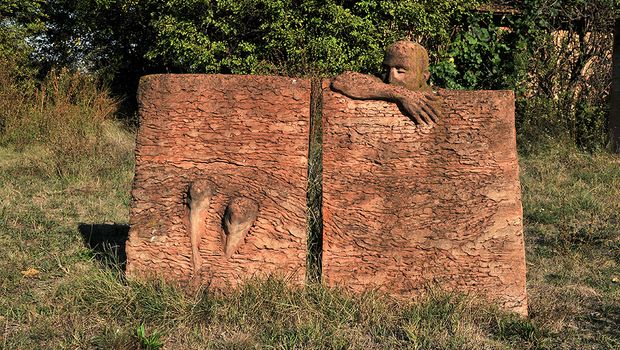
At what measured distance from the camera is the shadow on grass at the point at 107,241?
4916 millimetres

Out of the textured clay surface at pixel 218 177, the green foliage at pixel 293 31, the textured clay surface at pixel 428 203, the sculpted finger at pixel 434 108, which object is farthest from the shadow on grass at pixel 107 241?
the green foliage at pixel 293 31

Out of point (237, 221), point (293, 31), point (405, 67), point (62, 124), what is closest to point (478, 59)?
point (293, 31)

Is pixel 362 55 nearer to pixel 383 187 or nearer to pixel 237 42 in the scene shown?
pixel 237 42

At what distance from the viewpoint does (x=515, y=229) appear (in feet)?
13.8

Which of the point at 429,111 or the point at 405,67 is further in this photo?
the point at 405,67

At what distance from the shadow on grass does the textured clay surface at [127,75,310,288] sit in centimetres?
53

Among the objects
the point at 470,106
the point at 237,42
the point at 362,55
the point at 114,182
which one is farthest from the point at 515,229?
the point at 237,42

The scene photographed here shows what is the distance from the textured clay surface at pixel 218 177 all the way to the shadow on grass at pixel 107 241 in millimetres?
534

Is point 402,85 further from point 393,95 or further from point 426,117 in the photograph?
point 426,117

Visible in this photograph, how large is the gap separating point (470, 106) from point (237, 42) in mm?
8018

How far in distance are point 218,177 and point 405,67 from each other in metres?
1.43

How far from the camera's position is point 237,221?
418 centimetres

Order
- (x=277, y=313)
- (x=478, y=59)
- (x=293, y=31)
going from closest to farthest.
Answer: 1. (x=277, y=313)
2. (x=293, y=31)
3. (x=478, y=59)

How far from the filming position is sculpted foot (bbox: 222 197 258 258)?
4.19 meters
